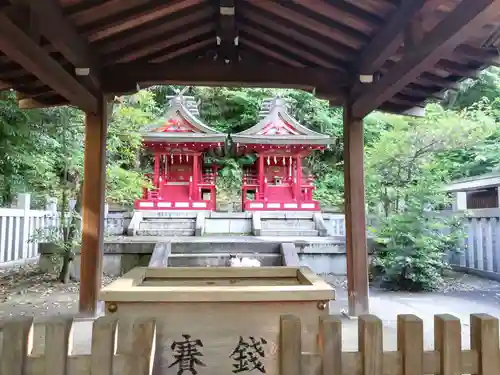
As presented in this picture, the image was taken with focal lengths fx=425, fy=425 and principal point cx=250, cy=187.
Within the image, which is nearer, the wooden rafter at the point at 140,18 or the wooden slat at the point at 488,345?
the wooden slat at the point at 488,345

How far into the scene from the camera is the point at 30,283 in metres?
7.73

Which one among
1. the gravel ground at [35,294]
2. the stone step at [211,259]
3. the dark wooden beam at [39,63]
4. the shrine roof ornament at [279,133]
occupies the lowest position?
the gravel ground at [35,294]

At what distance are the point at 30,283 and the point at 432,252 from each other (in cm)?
722

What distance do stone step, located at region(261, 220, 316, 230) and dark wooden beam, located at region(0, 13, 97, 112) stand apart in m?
8.28

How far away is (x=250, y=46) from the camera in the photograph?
5234mm

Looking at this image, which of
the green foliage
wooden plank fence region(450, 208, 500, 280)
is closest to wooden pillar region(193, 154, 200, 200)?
the green foliage

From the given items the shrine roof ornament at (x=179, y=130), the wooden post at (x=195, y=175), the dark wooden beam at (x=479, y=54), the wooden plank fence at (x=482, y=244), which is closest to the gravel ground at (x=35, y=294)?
the dark wooden beam at (x=479, y=54)

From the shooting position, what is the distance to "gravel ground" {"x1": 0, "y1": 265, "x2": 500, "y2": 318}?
581 centimetres

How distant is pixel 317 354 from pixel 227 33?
12.1 feet

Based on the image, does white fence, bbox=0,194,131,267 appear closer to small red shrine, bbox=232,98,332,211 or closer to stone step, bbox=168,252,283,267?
stone step, bbox=168,252,283,267

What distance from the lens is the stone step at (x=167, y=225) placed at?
12641 millimetres

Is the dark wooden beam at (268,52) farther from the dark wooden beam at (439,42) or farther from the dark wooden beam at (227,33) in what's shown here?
the dark wooden beam at (439,42)

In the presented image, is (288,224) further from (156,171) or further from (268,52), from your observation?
(268,52)

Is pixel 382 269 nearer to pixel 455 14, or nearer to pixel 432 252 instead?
pixel 432 252
